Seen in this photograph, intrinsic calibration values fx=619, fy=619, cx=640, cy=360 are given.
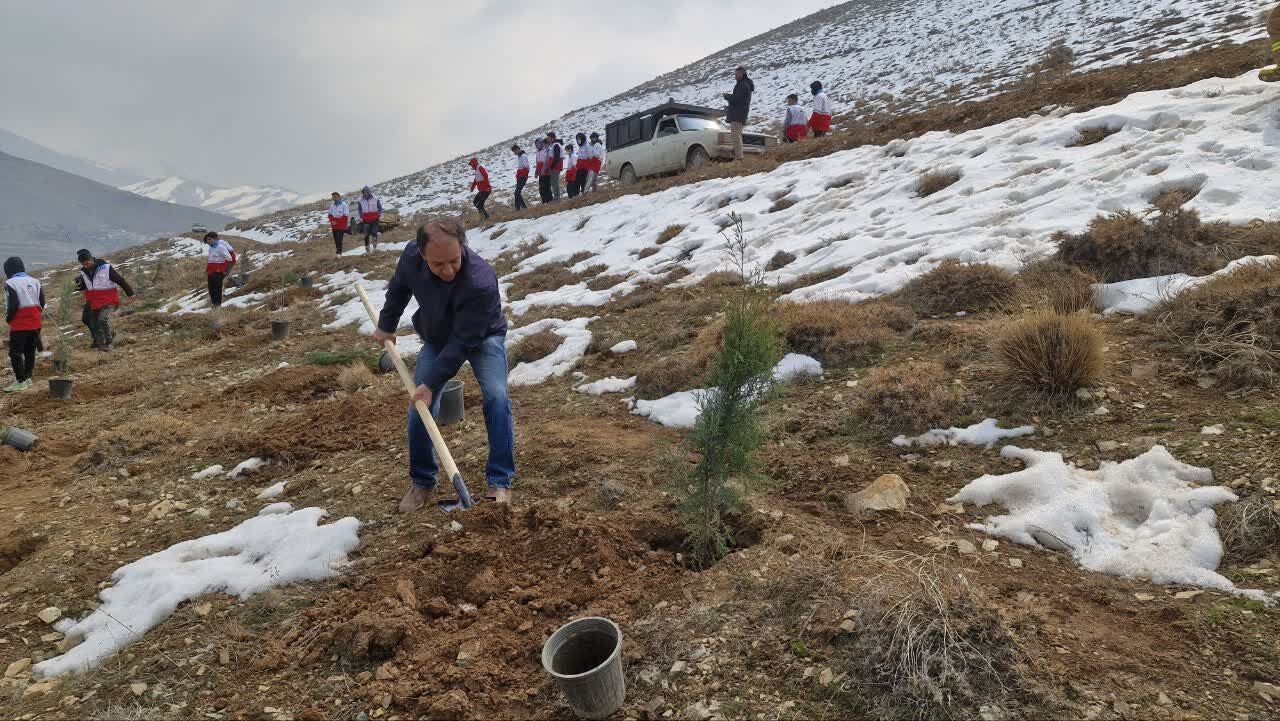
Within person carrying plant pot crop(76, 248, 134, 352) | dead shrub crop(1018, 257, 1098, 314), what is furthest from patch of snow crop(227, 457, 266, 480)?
person carrying plant pot crop(76, 248, 134, 352)

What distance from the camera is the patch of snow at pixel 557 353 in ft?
20.9

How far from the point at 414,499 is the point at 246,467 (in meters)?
2.01

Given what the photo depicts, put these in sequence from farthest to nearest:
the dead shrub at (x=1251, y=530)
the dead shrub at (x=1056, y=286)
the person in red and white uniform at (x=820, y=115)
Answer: the person in red and white uniform at (x=820, y=115), the dead shrub at (x=1056, y=286), the dead shrub at (x=1251, y=530)

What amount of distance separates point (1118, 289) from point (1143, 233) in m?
0.58

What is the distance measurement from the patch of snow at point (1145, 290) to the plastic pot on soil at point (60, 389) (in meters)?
10.3

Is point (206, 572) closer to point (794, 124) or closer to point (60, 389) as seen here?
point (60, 389)

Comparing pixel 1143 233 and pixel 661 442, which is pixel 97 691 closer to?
pixel 661 442

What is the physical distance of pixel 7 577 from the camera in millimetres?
3506

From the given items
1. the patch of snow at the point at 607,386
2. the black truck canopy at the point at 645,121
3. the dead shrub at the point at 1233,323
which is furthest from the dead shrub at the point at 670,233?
the dead shrub at the point at 1233,323

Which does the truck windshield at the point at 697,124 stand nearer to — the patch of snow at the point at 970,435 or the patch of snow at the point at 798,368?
the patch of snow at the point at 798,368

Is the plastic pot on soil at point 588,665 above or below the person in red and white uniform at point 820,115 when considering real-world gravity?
below

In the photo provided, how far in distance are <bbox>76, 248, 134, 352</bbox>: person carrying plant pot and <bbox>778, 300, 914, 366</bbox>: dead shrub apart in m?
9.93

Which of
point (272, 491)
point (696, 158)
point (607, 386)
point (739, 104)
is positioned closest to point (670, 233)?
point (739, 104)

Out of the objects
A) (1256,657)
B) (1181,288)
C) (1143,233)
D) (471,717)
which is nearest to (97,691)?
(471,717)
